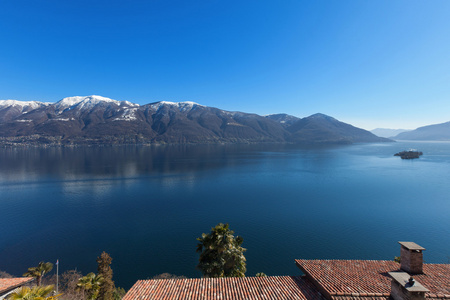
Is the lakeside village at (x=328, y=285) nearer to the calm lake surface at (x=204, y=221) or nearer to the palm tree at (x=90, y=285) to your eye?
the palm tree at (x=90, y=285)

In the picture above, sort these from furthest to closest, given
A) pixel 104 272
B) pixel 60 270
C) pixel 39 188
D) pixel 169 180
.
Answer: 1. pixel 169 180
2. pixel 39 188
3. pixel 60 270
4. pixel 104 272

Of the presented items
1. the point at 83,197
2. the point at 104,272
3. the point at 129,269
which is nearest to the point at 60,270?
the point at 129,269

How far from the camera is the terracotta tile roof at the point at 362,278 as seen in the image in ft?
43.8

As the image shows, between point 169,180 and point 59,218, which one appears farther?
point 169,180

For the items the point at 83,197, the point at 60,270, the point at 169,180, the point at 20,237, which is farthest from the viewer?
the point at 169,180

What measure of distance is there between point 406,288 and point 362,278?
485 cm

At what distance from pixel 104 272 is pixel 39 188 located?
275 feet

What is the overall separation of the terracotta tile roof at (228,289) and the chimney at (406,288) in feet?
14.4

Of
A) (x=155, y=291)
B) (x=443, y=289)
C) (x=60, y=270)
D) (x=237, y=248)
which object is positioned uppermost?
(x=443, y=289)

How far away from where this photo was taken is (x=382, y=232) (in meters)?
47.8

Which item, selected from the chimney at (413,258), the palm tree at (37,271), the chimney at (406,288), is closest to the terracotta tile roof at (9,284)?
the palm tree at (37,271)

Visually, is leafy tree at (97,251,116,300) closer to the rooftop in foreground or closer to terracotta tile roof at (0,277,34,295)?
terracotta tile roof at (0,277,34,295)

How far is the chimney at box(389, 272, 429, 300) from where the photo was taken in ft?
35.2

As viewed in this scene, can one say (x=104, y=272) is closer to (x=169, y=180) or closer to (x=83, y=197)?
(x=83, y=197)
